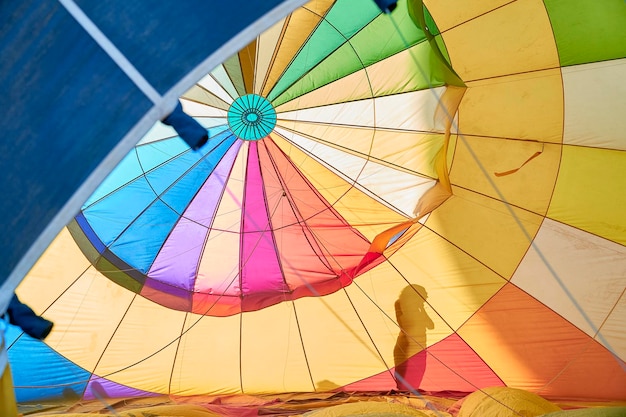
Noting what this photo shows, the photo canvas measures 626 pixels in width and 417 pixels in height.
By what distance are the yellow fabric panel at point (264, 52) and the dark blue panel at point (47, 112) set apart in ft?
8.48

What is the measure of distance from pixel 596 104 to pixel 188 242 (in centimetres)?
255

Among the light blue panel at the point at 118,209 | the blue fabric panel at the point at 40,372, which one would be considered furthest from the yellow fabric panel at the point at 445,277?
the blue fabric panel at the point at 40,372

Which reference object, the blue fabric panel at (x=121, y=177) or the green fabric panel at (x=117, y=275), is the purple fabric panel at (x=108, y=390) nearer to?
the green fabric panel at (x=117, y=275)

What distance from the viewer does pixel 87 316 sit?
14.1 ft

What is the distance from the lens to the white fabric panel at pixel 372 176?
4.05 metres

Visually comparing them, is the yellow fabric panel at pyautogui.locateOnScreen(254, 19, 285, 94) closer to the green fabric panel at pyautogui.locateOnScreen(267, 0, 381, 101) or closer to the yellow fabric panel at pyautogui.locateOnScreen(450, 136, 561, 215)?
the green fabric panel at pyautogui.locateOnScreen(267, 0, 381, 101)

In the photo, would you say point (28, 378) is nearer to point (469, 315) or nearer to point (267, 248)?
point (267, 248)

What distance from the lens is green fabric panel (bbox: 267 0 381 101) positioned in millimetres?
3883

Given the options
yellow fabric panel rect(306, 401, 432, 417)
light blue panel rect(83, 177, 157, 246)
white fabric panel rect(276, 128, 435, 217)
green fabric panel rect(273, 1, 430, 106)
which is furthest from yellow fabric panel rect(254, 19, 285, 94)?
yellow fabric panel rect(306, 401, 432, 417)

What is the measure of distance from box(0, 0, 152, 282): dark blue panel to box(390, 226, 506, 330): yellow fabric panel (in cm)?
293

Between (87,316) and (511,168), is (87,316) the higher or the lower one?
the lower one

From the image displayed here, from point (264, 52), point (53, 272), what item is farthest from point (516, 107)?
point (53, 272)

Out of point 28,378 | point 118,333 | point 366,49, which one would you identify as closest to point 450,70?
point 366,49

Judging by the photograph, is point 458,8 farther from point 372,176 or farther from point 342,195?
point 342,195
